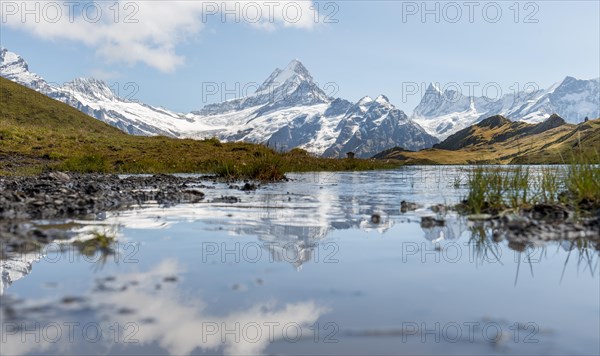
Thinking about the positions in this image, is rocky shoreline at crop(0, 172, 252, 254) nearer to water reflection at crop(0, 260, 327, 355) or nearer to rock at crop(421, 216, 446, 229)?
water reflection at crop(0, 260, 327, 355)

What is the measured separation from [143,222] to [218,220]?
1.77m

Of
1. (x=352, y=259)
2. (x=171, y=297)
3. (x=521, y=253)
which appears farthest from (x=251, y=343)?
(x=521, y=253)

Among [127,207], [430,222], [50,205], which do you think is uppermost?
[50,205]

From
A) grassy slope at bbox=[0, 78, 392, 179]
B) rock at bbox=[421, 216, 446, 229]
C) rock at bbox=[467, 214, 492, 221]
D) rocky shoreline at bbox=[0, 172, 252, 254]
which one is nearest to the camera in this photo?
rocky shoreline at bbox=[0, 172, 252, 254]

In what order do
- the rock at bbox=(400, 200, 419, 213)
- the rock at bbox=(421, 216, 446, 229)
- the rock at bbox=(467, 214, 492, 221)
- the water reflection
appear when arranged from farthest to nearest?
the rock at bbox=(400, 200, 419, 213)
the rock at bbox=(467, 214, 492, 221)
the rock at bbox=(421, 216, 446, 229)
the water reflection

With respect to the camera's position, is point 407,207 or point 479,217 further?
point 407,207

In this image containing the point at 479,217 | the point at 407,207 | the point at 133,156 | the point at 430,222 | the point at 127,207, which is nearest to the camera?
the point at 430,222

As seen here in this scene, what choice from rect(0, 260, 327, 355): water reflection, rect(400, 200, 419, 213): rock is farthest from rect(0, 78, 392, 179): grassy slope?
rect(0, 260, 327, 355): water reflection

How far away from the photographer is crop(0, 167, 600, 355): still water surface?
4207 millimetres

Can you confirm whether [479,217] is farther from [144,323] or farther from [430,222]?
[144,323]

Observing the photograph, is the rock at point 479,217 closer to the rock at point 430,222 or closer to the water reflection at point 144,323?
the rock at point 430,222

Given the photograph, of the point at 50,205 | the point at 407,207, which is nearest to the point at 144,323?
the point at 50,205

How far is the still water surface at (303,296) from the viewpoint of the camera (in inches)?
166

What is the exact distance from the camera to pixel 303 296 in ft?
18.1
